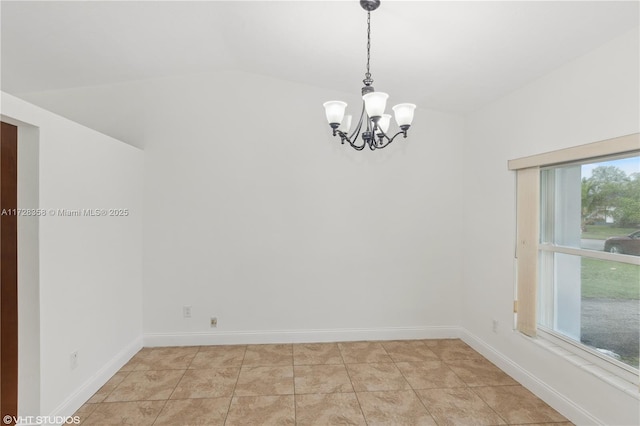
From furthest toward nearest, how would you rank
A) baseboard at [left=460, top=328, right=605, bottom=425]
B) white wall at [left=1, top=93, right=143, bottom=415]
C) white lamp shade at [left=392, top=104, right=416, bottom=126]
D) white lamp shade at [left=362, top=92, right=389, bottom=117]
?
baseboard at [left=460, top=328, right=605, bottom=425] → white wall at [left=1, top=93, right=143, bottom=415] → white lamp shade at [left=392, top=104, right=416, bottom=126] → white lamp shade at [left=362, top=92, right=389, bottom=117]

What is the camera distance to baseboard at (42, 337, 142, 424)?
92.3 inches

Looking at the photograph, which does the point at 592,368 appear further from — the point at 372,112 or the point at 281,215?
the point at 281,215

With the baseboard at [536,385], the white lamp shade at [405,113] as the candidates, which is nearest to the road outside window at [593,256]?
the baseboard at [536,385]

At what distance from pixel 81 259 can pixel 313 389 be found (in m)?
2.04

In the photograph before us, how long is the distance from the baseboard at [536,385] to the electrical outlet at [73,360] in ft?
11.3

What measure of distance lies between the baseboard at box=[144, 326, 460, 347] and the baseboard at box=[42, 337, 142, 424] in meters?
0.30

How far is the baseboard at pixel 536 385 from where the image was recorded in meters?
2.26

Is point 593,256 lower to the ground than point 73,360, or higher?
higher

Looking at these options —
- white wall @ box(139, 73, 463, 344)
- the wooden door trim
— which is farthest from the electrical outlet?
white wall @ box(139, 73, 463, 344)

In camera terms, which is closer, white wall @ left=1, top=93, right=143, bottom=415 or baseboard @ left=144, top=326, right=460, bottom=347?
white wall @ left=1, top=93, right=143, bottom=415

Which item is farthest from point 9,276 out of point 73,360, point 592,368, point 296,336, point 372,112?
point 592,368

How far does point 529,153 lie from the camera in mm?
2754

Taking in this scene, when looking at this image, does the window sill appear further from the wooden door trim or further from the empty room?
the wooden door trim

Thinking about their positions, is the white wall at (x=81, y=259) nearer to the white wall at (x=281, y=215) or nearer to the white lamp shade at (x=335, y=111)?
the white wall at (x=281, y=215)
